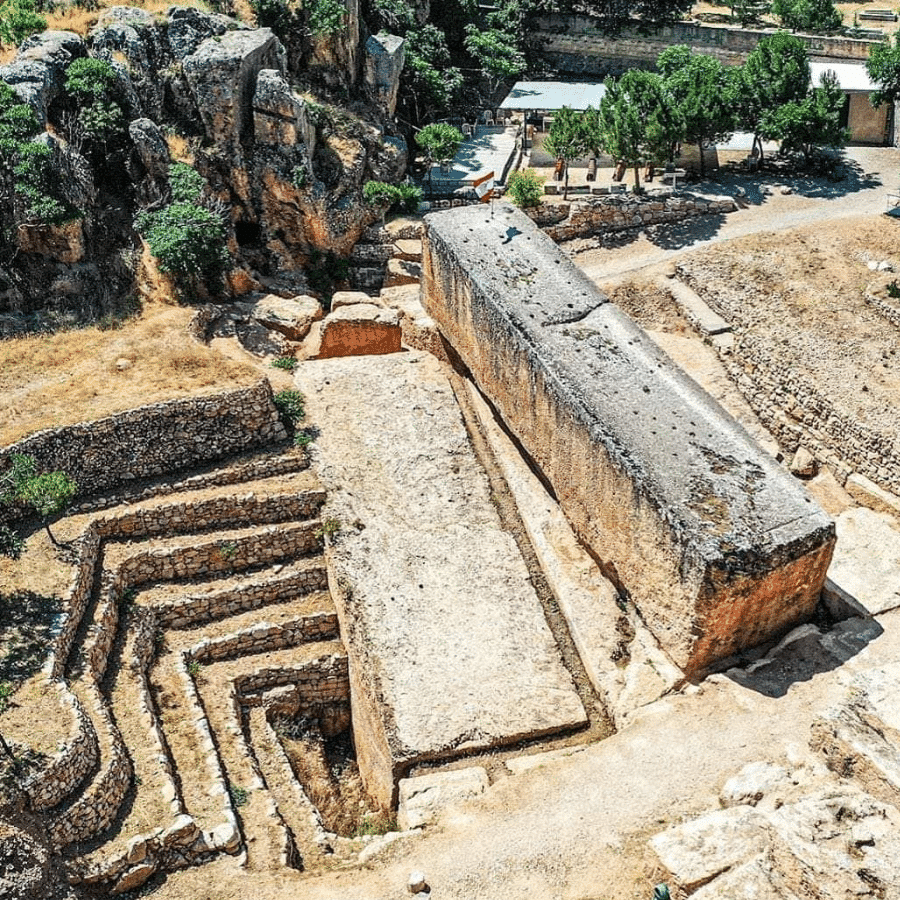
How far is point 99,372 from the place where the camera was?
20.0 m

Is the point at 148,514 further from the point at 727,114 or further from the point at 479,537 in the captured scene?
the point at 727,114

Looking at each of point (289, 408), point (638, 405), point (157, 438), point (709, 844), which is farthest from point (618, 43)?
point (709, 844)

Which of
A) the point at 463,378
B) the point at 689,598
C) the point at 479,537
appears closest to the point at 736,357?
the point at 463,378

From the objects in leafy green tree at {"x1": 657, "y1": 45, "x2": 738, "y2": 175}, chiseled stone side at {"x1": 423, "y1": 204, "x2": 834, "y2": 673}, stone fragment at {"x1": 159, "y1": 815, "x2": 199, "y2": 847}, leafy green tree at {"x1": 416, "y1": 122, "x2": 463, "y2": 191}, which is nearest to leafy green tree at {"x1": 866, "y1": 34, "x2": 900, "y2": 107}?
leafy green tree at {"x1": 657, "y1": 45, "x2": 738, "y2": 175}

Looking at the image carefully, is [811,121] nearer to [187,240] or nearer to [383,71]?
[383,71]

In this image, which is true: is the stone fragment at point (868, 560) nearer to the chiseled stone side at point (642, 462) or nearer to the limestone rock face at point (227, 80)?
the chiseled stone side at point (642, 462)

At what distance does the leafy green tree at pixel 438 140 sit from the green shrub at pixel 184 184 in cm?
830

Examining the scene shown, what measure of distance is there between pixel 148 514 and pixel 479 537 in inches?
241

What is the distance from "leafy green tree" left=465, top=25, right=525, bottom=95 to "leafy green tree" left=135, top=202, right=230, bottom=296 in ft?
53.0

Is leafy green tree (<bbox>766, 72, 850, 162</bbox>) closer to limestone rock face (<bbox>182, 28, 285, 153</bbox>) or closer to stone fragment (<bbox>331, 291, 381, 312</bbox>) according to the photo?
stone fragment (<bbox>331, 291, 381, 312</bbox>)

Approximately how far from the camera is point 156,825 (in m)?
13.4

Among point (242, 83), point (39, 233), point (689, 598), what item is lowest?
point (689, 598)

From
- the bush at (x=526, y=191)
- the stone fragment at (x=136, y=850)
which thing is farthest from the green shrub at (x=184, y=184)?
the stone fragment at (x=136, y=850)

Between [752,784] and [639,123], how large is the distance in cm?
2065
